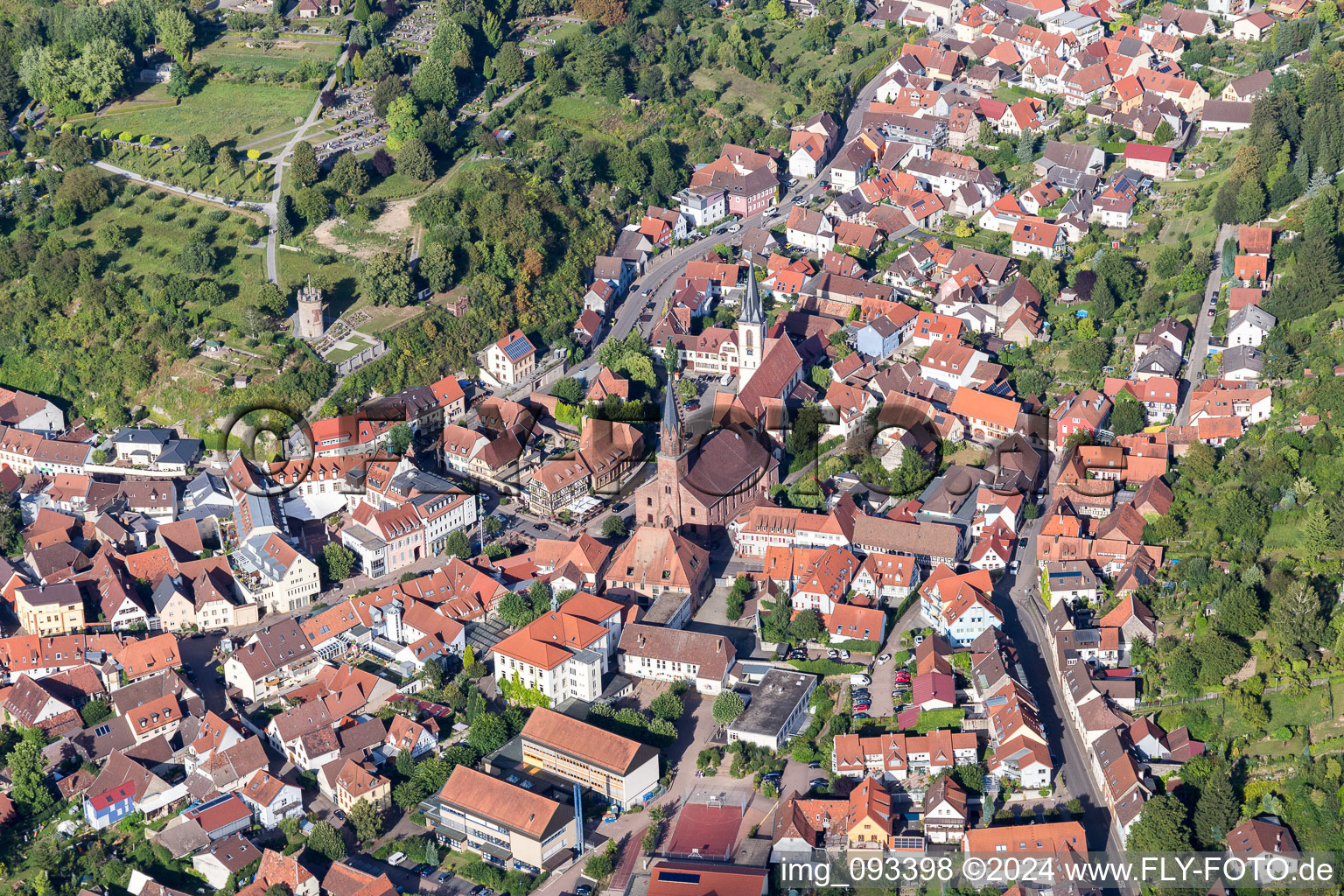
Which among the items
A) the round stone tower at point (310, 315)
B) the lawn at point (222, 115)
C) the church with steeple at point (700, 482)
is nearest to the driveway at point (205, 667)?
the church with steeple at point (700, 482)

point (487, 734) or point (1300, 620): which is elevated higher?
point (1300, 620)

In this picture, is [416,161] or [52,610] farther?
[416,161]

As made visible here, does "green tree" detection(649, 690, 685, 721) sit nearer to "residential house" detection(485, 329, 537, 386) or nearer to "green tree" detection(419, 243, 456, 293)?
"residential house" detection(485, 329, 537, 386)

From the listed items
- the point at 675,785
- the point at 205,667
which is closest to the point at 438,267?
the point at 205,667

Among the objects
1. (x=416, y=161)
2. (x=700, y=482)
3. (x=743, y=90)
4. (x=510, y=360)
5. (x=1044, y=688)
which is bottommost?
(x=1044, y=688)

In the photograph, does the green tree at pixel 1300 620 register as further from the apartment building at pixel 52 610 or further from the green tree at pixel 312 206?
the green tree at pixel 312 206

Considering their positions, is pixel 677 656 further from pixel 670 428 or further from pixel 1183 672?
pixel 1183 672

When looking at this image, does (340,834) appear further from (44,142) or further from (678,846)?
(44,142)

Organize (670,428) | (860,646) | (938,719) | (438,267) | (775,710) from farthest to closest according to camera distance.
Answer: (438,267), (670,428), (860,646), (775,710), (938,719)
